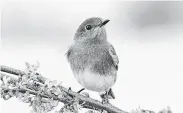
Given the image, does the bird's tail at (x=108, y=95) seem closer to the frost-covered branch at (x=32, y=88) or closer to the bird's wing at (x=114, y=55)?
the bird's wing at (x=114, y=55)

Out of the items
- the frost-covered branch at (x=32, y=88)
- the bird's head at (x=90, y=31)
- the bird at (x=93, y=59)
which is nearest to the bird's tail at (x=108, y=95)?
the bird at (x=93, y=59)

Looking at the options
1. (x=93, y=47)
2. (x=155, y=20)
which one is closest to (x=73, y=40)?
(x=93, y=47)

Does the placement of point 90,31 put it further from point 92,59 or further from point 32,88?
point 32,88

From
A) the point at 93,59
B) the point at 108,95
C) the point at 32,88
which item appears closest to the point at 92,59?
the point at 93,59

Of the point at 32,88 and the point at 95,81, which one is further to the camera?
the point at 95,81

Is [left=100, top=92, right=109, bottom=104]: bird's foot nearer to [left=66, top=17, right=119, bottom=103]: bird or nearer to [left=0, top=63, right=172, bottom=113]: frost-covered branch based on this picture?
[left=66, top=17, right=119, bottom=103]: bird

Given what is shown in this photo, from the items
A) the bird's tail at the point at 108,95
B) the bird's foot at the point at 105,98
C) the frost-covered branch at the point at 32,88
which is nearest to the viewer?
the frost-covered branch at the point at 32,88

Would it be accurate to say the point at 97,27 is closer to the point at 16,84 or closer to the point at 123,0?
the point at 123,0
